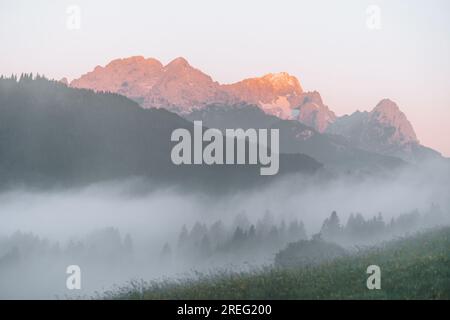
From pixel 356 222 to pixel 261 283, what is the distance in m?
164

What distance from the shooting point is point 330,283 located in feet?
84.3

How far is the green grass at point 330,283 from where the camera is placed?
23906 mm

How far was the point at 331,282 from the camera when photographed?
2578cm

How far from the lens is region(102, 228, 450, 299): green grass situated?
78.4 ft
